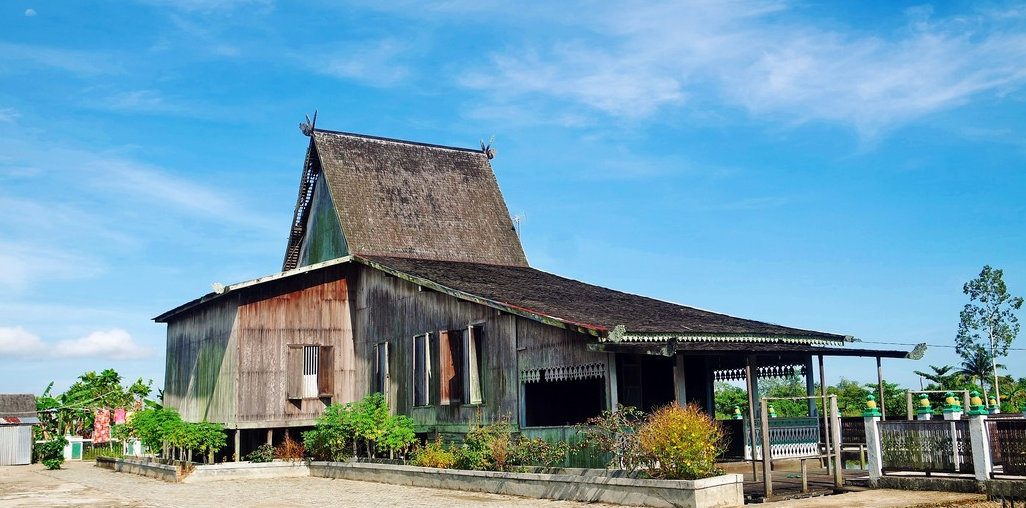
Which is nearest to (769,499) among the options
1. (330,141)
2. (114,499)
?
(114,499)

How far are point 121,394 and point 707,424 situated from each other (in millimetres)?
35248

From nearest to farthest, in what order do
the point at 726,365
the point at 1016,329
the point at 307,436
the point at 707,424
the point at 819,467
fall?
the point at 707,424 → the point at 819,467 → the point at 726,365 → the point at 307,436 → the point at 1016,329

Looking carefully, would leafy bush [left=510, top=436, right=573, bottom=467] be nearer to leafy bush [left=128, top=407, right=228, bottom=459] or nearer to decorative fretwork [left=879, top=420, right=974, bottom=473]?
decorative fretwork [left=879, top=420, right=974, bottom=473]

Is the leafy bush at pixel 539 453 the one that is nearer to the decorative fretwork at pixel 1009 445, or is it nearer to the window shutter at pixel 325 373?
the decorative fretwork at pixel 1009 445

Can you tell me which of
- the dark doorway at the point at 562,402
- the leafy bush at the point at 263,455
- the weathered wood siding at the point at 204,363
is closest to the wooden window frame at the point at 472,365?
the dark doorway at the point at 562,402

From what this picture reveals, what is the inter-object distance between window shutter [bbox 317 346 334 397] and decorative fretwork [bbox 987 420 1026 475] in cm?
1799

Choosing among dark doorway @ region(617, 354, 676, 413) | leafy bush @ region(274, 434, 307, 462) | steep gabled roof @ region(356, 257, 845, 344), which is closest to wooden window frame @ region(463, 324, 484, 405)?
steep gabled roof @ region(356, 257, 845, 344)

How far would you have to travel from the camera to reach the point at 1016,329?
66.1m

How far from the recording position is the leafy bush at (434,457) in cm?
2036

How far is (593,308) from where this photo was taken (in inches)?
805

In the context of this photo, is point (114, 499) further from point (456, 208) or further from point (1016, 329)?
point (1016, 329)

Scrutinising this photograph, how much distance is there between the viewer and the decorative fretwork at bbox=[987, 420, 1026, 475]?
14109 mm

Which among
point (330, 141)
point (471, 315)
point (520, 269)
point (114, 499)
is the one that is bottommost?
point (114, 499)

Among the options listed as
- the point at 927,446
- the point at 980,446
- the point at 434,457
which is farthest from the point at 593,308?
the point at 980,446
